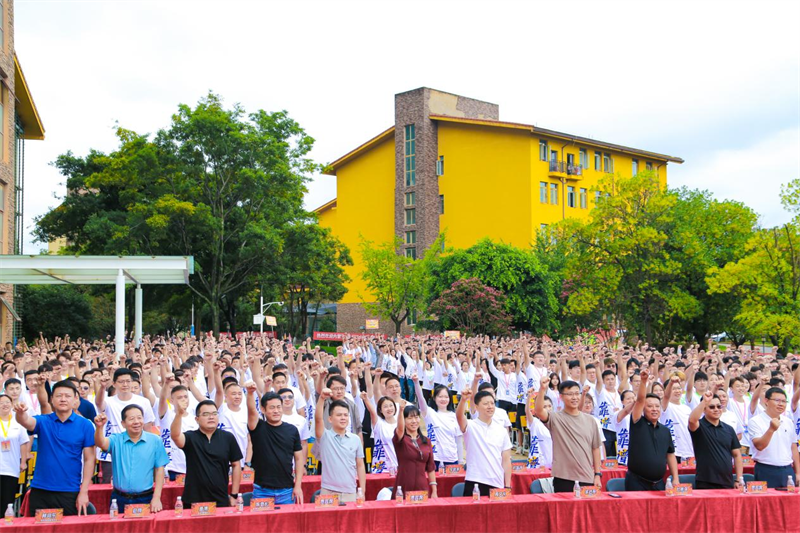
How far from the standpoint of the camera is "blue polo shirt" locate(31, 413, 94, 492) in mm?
6297

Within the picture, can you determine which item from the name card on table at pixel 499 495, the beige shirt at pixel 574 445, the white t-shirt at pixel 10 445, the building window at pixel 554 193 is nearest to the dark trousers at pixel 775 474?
the beige shirt at pixel 574 445

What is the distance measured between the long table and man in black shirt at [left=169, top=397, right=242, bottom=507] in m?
0.39

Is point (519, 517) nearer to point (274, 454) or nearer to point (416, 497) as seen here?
point (416, 497)

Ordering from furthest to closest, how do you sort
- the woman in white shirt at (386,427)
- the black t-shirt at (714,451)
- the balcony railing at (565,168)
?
the balcony railing at (565,168) < the woman in white shirt at (386,427) < the black t-shirt at (714,451)

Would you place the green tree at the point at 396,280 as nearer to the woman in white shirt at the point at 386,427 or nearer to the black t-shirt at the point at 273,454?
the woman in white shirt at the point at 386,427

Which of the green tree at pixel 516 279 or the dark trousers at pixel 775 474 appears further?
the green tree at pixel 516 279

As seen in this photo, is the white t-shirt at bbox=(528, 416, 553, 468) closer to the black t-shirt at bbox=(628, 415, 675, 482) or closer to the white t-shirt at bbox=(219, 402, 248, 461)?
the black t-shirt at bbox=(628, 415, 675, 482)

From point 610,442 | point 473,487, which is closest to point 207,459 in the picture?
point 473,487

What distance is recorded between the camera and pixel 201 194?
31.3m

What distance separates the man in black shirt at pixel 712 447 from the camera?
6953 mm

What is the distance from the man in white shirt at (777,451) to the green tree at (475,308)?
937 inches

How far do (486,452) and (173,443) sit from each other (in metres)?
3.48

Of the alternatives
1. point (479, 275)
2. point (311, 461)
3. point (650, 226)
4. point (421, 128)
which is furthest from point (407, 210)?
point (311, 461)

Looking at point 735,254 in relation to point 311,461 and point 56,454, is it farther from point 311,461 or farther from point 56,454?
point 56,454
